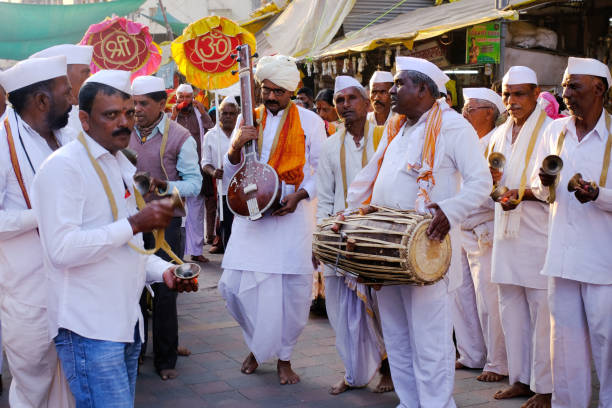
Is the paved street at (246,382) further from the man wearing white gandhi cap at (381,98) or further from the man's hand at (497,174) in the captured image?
the man wearing white gandhi cap at (381,98)

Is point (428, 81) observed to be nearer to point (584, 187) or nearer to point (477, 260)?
point (584, 187)

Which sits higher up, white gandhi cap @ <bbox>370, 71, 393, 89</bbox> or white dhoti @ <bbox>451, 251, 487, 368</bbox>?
white gandhi cap @ <bbox>370, 71, 393, 89</bbox>

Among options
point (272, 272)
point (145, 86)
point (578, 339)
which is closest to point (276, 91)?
point (145, 86)

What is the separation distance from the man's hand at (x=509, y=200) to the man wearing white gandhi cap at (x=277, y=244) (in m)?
1.52

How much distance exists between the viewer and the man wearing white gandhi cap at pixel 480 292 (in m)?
5.45

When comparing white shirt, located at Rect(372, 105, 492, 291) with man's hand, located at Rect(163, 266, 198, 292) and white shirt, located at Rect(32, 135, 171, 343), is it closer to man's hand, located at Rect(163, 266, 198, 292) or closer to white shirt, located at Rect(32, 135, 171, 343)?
man's hand, located at Rect(163, 266, 198, 292)

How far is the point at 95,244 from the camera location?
9.55ft

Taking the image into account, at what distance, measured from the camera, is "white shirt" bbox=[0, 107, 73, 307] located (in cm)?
375

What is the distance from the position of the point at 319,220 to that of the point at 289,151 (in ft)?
2.79

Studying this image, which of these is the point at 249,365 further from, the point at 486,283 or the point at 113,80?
the point at 113,80

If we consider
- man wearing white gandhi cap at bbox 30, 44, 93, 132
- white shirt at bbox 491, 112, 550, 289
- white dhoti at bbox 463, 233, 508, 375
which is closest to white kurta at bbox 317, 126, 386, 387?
white dhoti at bbox 463, 233, 508, 375

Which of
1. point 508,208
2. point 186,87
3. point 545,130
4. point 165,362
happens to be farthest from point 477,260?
point 186,87

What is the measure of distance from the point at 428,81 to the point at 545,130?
3.19 feet

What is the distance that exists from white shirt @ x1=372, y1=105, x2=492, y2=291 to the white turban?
136 cm
